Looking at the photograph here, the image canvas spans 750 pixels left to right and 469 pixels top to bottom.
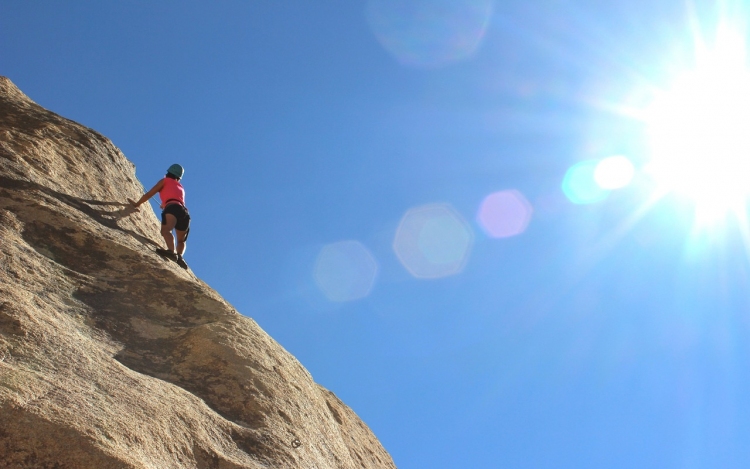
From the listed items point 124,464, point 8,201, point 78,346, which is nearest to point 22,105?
point 8,201

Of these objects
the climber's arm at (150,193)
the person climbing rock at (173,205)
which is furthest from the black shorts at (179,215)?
the climber's arm at (150,193)

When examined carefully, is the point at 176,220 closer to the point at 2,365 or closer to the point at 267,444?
the point at 267,444

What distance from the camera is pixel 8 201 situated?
7699 millimetres

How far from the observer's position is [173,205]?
11.2 m

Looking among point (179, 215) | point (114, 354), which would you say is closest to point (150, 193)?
point (179, 215)

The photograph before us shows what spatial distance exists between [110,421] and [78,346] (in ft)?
4.14

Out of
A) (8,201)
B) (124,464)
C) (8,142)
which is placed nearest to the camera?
(124,464)

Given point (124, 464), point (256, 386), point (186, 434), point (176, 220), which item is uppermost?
point (176, 220)

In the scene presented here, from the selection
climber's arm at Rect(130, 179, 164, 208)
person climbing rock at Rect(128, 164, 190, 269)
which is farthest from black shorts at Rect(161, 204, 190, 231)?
climber's arm at Rect(130, 179, 164, 208)

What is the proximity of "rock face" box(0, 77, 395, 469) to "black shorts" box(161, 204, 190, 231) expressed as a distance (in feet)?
1.40

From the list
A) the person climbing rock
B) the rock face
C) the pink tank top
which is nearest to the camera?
the rock face

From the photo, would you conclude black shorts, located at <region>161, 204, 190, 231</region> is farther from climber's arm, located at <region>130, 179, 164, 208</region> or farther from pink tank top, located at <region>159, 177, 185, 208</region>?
climber's arm, located at <region>130, 179, 164, 208</region>

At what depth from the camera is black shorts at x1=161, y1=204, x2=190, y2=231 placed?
11.1m

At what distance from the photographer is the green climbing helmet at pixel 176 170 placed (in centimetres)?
1150
